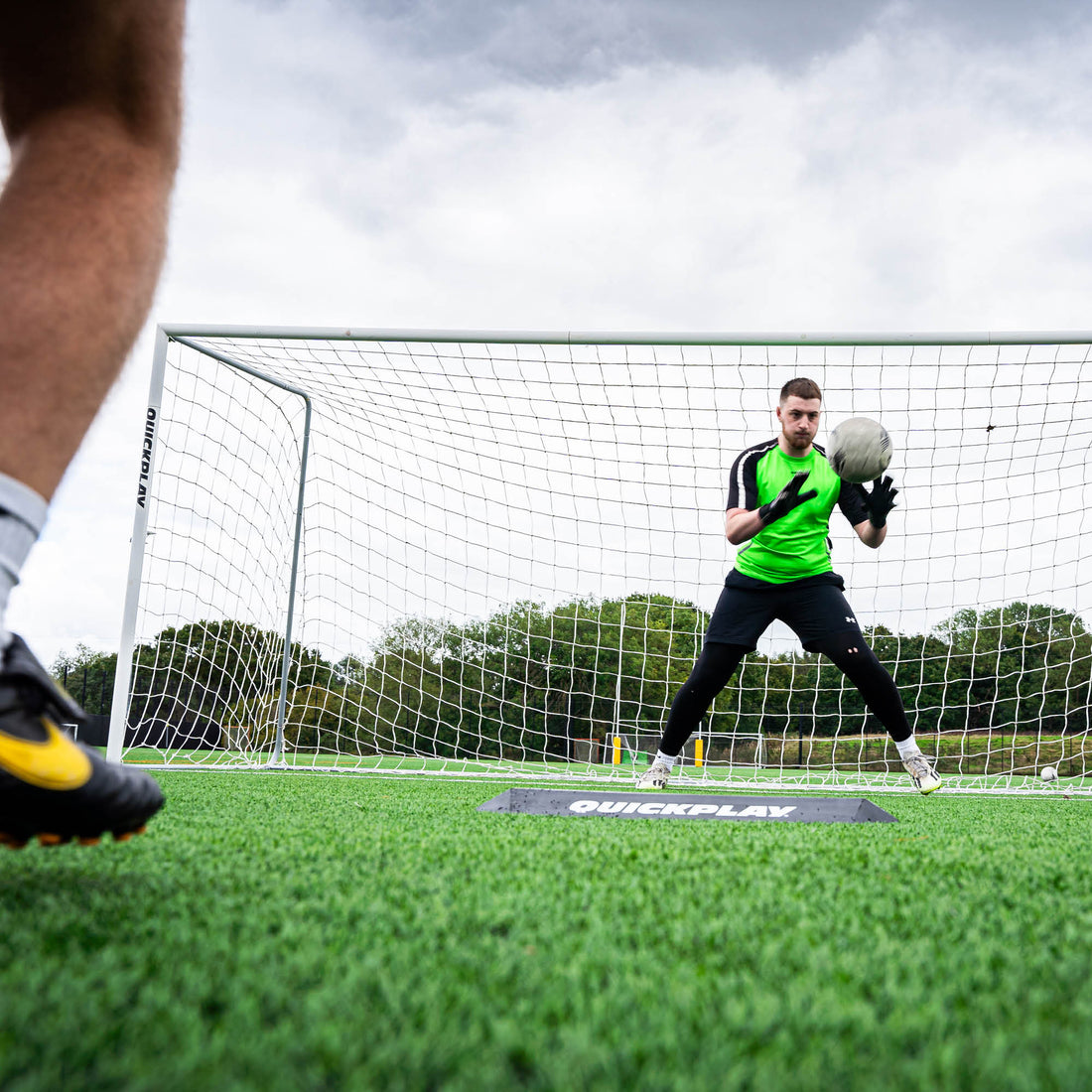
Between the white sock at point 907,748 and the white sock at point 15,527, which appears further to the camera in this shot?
the white sock at point 907,748

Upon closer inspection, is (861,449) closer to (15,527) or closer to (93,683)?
(15,527)

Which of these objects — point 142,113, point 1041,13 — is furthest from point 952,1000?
point 1041,13

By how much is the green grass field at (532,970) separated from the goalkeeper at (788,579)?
2.63 meters

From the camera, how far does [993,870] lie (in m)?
1.63

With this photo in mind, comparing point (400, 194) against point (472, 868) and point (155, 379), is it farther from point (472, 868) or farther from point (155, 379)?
point (472, 868)

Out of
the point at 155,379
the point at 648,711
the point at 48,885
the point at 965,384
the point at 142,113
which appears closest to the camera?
the point at 142,113

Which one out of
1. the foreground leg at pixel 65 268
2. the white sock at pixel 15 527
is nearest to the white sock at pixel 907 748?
the foreground leg at pixel 65 268

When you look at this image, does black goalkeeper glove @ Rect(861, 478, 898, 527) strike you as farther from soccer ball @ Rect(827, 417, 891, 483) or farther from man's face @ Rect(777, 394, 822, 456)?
man's face @ Rect(777, 394, 822, 456)

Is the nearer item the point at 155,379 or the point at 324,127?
the point at 155,379

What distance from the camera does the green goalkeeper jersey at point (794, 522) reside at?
4441mm

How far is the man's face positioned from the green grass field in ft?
9.98

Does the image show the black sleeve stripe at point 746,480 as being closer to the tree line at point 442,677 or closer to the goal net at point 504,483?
the goal net at point 504,483

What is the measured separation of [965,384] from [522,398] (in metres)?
3.44

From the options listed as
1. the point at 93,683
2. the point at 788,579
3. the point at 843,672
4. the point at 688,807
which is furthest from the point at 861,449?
the point at 93,683
